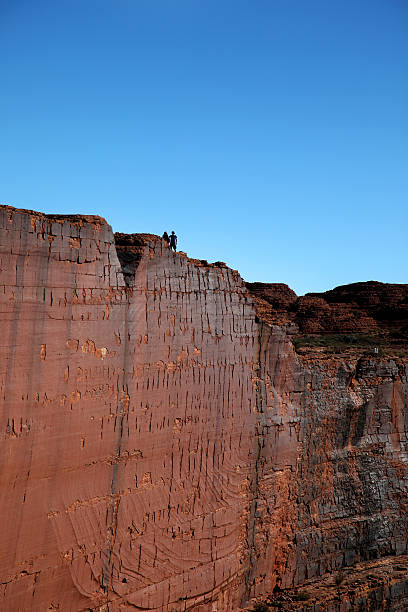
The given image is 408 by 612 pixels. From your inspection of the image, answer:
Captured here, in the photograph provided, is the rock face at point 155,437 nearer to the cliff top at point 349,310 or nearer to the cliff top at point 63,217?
the cliff top at point 63,217

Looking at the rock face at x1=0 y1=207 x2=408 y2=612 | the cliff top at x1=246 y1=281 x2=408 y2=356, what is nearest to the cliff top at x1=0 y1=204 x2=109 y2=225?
the rock face at x1=0 y1=207 x2=408 y2=612

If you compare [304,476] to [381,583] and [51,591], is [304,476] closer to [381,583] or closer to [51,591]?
[381,583]

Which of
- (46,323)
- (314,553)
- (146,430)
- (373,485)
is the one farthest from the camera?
(373,485)

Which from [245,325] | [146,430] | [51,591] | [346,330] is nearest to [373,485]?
[245,325]

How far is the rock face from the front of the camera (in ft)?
18.0

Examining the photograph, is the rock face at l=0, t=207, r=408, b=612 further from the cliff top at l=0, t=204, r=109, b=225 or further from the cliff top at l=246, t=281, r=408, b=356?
the cliff top at l=246, t=281, r=408, b=356

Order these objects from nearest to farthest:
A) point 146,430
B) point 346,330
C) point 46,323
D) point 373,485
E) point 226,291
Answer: point 46,323 → point 146,430 → point 226,291 → point 373,485 → point 346,330

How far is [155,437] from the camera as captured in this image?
21.5 feet

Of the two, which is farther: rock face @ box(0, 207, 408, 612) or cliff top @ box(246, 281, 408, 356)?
cliff top @ box(246, 281, 408, 356)

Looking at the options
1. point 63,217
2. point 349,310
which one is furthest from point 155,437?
point 349,310

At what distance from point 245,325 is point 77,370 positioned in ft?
8.67

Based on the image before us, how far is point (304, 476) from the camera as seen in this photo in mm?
8609

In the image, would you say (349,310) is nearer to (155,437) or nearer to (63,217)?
(155,437)

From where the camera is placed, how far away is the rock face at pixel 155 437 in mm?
5473
